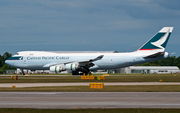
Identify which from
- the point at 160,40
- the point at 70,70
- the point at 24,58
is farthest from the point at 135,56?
the point at 24,58

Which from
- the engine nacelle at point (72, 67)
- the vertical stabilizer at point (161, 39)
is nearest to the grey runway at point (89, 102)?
the engine nacelle at point (72, 67)

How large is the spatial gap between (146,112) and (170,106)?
9.04ft

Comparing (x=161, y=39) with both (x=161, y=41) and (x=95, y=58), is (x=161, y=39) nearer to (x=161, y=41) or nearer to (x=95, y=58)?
(x=161, y=41)

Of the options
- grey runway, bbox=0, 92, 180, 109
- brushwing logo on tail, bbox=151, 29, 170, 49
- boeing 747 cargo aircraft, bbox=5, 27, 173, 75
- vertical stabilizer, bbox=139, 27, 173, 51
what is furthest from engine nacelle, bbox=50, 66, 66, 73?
grey runway, bbox=0, 92, 180, 109

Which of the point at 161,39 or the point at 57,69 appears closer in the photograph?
the point at 57,69

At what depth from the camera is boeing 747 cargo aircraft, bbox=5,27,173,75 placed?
2554 inches

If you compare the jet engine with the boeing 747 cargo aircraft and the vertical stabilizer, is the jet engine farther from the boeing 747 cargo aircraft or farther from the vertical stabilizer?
the vertical stabilizer

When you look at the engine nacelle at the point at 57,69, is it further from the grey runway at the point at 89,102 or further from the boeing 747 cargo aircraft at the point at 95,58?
the grey runway at the point at 89,102

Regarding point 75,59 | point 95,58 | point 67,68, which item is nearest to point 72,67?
point 67,68

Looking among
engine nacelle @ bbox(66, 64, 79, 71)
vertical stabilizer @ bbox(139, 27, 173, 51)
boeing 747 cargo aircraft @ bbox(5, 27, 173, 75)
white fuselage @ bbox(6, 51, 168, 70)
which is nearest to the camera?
engine nacelle @ bbox(66, 64, 79, 71)

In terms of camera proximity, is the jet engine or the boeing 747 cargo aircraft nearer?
the jet engine

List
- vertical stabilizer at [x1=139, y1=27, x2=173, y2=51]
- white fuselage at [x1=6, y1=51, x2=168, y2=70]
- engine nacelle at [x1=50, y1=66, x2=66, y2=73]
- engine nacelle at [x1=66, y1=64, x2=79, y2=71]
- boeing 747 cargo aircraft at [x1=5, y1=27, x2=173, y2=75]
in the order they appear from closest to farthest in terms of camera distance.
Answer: engine nacelle at [x1=66, y1=64, x2=79, y2=71], engine nacelle at [x1=50, y1=66, x2=66, y2=73], boeing 747 cargo aircraft at [x1=5, y1=27, x2=173, y2=75], white fuselage at [x1=6, y1=51, x2=168, y2=70], vertical stabilizer at [x1=139, y1=27, x2=173, y2=51]

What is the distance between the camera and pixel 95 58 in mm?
65562

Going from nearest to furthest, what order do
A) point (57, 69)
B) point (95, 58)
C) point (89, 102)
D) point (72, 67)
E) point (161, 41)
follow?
point (89, 102)
point (72, 67)
point (57, 69)
point (95, 58)
point (161, 41)
